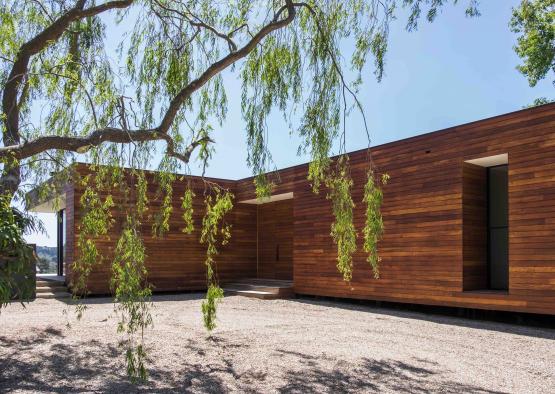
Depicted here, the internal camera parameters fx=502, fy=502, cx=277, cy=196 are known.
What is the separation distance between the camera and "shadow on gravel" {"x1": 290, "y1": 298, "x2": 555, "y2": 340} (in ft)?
21.9

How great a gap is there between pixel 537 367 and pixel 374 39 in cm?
371

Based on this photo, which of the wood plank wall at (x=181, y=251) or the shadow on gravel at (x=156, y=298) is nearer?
the shadow on gravel at (x=156, y=298)

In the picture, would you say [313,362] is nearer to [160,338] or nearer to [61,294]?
[160,338]

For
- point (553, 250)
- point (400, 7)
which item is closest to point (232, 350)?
point (400, 7)

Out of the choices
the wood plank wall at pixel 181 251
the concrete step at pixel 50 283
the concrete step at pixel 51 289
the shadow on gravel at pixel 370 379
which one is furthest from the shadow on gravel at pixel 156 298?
the shadow on gravel at pixel 370 379

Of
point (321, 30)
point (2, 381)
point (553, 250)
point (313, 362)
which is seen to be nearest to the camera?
point (2, 381)

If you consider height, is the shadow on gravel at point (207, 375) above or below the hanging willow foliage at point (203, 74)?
below

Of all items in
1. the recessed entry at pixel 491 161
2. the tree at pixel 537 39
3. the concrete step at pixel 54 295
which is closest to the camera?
the recessed entry at pixel 491 161

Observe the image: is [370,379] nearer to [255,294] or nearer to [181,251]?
[255,294]

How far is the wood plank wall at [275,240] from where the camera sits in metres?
12.6

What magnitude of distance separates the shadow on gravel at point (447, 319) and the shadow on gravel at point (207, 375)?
106 inches

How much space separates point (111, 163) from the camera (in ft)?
15.3

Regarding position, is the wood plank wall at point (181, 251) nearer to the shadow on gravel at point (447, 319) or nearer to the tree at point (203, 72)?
the shadow on gravel at point (447, 319)

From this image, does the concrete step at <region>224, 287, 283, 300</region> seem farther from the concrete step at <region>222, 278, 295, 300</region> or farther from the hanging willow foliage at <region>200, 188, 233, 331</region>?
the hanging willow foliage at <region>200, 188, 233, 331</region>
